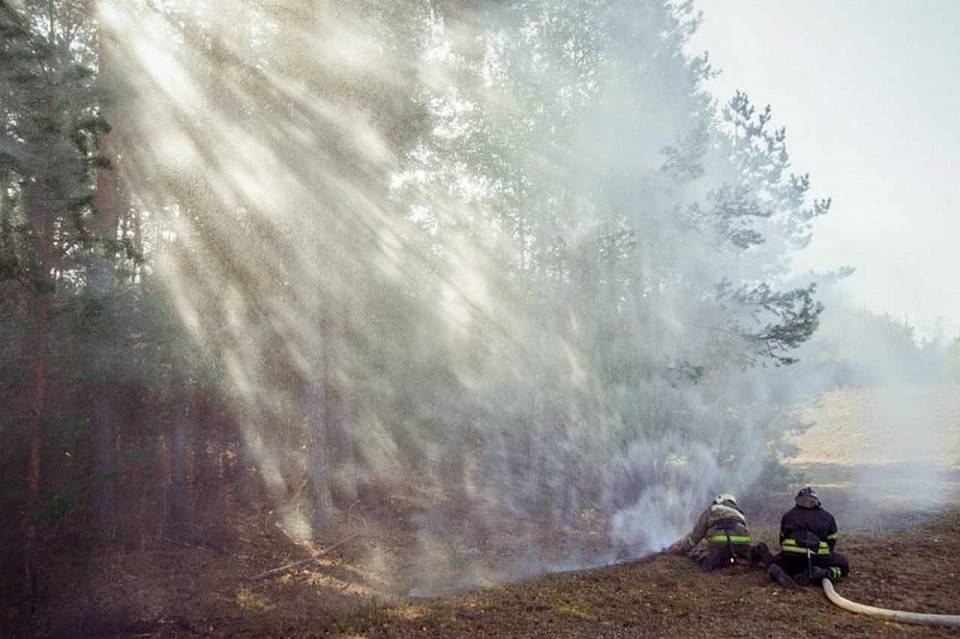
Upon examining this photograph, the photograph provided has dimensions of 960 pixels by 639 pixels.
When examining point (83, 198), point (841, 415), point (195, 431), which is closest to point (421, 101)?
point (83, 198)

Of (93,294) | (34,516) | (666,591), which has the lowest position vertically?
(666,591)

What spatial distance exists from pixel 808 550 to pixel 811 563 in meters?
0.18

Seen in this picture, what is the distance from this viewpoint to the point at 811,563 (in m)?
7.54

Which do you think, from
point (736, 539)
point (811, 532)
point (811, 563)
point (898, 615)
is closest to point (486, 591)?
point (736, 539)

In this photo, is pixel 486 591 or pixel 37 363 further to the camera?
pixel 37 363

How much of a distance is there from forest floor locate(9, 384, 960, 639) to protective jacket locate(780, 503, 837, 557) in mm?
519

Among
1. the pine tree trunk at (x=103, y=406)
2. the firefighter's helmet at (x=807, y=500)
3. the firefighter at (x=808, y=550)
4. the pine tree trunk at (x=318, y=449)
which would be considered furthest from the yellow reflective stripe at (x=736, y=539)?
the pine tree trunk at (x=103, y=406)

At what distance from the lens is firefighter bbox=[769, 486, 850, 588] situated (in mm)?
7457

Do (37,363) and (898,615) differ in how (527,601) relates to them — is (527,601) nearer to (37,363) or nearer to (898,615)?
(898,615)

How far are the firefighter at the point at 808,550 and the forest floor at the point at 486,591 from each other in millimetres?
252

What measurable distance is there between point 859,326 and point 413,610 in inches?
2309

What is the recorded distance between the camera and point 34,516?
872 centimetres

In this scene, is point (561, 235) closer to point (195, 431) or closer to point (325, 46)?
point (325, 46)

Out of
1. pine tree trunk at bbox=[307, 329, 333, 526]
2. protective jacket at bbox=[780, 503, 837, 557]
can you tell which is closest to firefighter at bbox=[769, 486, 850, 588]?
protective jacket at bbox=[780, 503, 837, 557]
